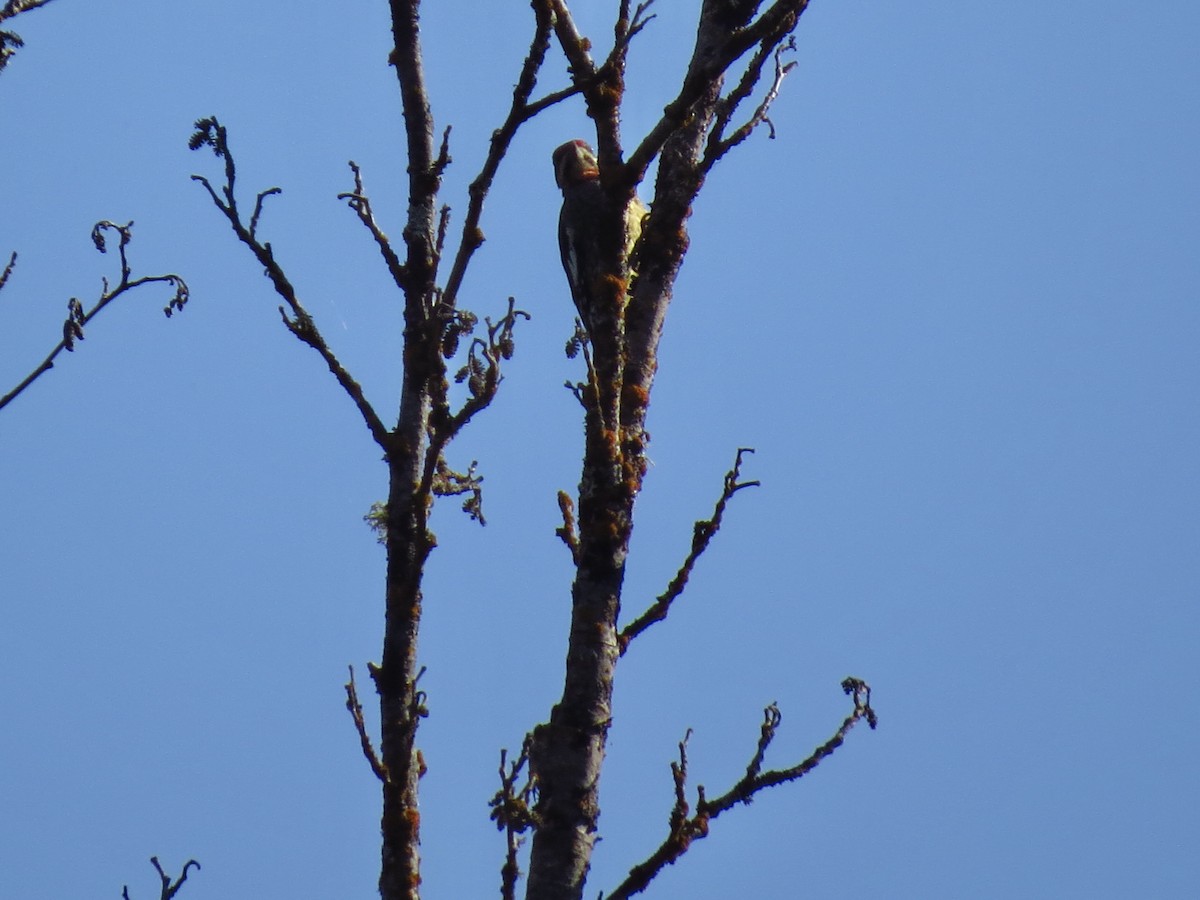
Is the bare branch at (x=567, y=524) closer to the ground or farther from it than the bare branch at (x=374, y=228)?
closer to the ground

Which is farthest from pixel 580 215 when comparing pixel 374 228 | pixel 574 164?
pixel 374 228

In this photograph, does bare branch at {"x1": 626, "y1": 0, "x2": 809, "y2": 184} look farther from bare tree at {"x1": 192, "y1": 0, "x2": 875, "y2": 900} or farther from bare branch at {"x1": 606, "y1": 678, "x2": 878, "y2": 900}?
bare branch at {"x1": 606, "y1": 678, "x2": 878, "y2": 900}

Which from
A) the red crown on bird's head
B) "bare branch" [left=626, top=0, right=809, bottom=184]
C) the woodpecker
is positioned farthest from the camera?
the red crown on bird's head

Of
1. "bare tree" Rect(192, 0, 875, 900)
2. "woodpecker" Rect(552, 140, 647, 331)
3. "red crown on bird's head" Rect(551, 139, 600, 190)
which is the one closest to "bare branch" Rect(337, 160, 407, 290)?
"bare tree" Rect(192, 0, 875, 900)

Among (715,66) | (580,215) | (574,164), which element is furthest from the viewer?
(574,164)

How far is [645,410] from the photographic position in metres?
3.47

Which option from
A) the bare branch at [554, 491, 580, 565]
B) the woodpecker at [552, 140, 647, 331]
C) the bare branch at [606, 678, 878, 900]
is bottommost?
the bare branch at [606, 678, 878, 900]

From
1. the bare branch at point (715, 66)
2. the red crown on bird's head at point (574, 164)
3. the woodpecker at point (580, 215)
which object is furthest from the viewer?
the red crown on bird's head at point (574, 164)

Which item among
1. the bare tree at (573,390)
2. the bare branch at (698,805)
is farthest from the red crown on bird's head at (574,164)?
the bare branch at (698,805)

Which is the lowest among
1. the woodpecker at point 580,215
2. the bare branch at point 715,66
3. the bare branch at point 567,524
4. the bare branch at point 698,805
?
the bare branch at point 698,805

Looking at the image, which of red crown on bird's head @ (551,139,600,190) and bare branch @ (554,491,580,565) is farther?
red crown on bird's head @ (551,139,600,190)

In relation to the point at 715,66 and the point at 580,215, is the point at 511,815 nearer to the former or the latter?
the point at 715,66

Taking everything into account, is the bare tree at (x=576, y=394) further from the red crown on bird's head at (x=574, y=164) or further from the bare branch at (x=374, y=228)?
the red crown on bird's head at (x=574, y=164)

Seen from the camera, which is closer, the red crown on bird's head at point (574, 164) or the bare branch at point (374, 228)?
the bare branch at point (374, 228)
